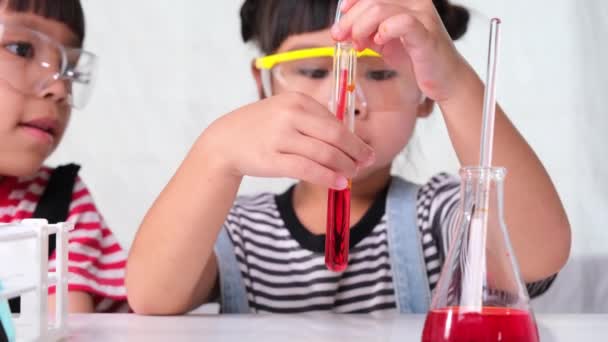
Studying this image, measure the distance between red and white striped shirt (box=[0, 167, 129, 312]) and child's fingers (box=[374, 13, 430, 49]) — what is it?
643 millimetres

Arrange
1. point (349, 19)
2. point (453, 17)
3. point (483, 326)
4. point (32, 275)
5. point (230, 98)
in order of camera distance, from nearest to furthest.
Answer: point (483, 326) < point (32, 275) < point (349, 19) < point (453, 17) < point (230, 98)

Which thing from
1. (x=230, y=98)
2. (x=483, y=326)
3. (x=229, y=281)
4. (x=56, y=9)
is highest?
(x=56, y=9)

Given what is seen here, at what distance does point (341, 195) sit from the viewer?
0.61m

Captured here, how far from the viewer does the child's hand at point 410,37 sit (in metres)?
0.63

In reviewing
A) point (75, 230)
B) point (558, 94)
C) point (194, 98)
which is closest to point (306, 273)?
point (75, 230)

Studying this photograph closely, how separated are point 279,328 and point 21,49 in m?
0.58

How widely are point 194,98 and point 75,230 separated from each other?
0.44m

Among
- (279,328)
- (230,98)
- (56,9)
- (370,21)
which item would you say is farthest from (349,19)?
(230,98)

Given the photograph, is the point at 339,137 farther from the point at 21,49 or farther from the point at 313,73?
the point at 21,49

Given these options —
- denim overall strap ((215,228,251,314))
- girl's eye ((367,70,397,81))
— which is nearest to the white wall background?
denim overall strap ((215,228,251,314))

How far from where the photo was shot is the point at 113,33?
153cm

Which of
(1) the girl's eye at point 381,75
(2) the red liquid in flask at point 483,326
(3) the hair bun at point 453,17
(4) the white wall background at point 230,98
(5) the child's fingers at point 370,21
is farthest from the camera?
(4) the white wall background at point 230,98

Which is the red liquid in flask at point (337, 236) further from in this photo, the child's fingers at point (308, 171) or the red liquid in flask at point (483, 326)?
the red liquid in flask at point (483, 326)

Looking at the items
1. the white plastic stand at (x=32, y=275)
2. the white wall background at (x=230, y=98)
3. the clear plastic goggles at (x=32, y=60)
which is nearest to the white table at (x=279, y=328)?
the white plastic stand at (x=32, y=275)
